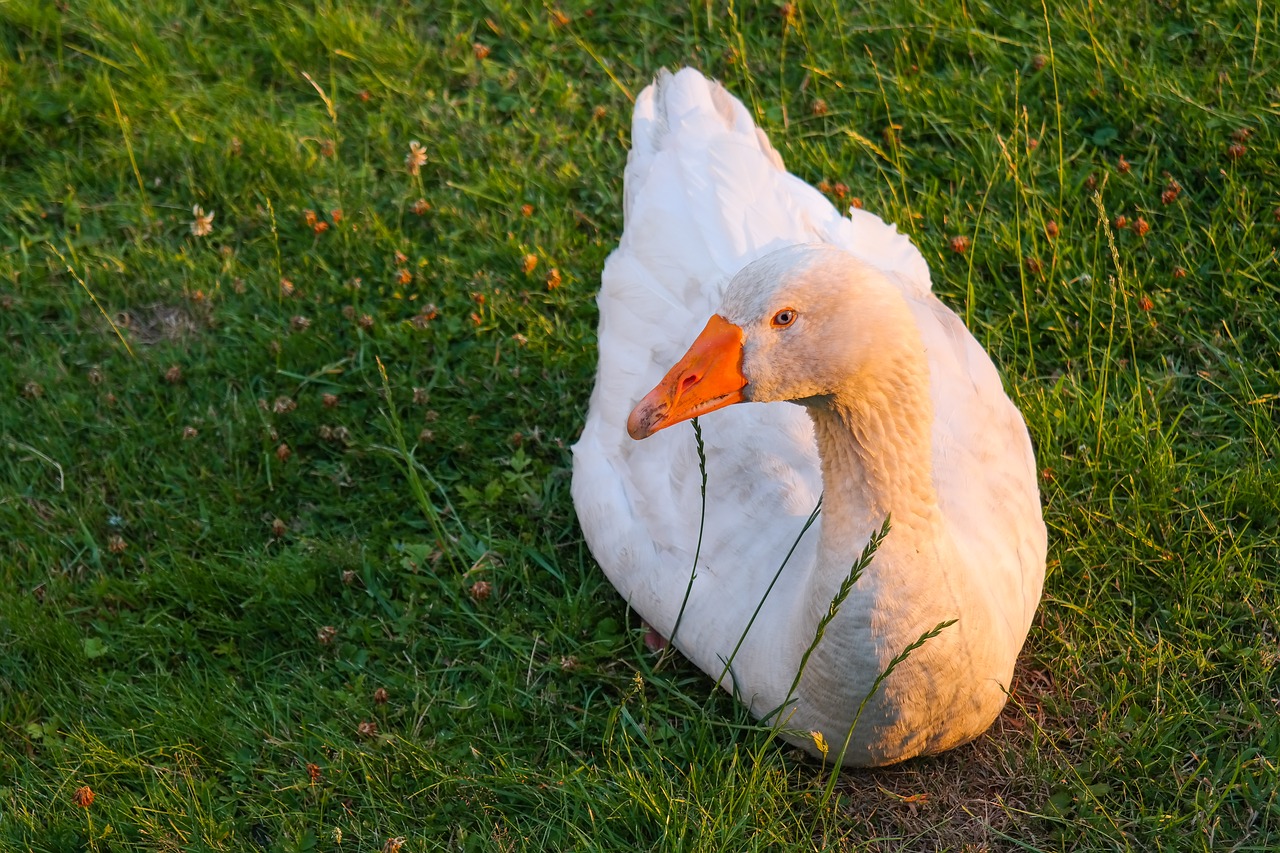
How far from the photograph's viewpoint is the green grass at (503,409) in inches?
125

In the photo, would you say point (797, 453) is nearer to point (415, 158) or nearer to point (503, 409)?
point (503, 409)

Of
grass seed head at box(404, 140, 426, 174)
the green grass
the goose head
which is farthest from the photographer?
grass seed head at box(404, 140, 426, 174)

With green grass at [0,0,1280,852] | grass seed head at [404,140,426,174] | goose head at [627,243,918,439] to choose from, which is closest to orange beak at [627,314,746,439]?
goose head at [627,243,918,439]

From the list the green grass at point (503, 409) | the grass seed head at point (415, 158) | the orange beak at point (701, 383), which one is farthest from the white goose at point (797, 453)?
the grass seed head at point (415, 158)

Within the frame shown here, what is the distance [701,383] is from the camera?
2.61 meters

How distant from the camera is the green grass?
317 centimetres

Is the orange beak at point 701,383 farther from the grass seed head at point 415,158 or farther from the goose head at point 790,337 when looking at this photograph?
the grass seed head at point 415,158

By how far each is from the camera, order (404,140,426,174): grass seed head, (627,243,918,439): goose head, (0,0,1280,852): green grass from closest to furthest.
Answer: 1. (627,243,918,439): goose head
2. (0,0,1280,852): green grass
3. (404,140,426,174): grass seed head

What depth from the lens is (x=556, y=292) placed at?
15.0ft

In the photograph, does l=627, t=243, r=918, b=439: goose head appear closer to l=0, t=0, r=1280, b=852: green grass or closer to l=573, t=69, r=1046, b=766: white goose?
l=573, t=69, r=1046, b=766: white goose

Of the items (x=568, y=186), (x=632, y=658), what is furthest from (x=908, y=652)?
(x=568, y=186)

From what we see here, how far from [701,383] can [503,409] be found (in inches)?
69.9

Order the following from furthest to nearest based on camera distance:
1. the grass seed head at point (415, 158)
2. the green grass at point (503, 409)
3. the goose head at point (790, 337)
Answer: the grass seed head at point (415, 158) < the green grass at point (503, 409) < the goose head at point (790, 337)

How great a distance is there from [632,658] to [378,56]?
308 centimetres
